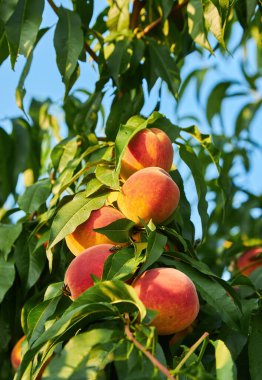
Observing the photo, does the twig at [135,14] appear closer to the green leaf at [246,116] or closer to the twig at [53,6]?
the twig at [53,6]

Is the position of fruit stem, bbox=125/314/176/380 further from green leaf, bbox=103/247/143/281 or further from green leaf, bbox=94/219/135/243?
green leaf, bbox=94/219/135/243

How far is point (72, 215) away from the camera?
140 cm

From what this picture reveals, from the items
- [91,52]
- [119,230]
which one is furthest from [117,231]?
[91,52]

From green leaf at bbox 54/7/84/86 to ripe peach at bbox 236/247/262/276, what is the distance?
30.5 inches

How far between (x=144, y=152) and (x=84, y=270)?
0.97 ft

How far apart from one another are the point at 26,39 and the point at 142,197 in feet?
1.35

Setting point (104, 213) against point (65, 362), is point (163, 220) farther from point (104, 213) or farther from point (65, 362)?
point (65, 362)

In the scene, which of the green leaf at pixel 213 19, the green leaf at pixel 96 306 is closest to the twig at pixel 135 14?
the green leaf at pixel 213 19

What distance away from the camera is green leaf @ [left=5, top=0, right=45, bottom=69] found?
1461mm

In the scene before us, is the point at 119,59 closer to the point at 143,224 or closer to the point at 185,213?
the point at 185,213

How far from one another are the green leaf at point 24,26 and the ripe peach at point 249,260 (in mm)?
899

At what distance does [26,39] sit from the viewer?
4.93ft

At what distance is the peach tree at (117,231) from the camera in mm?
1068

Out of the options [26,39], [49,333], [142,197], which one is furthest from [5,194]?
[49,333]
